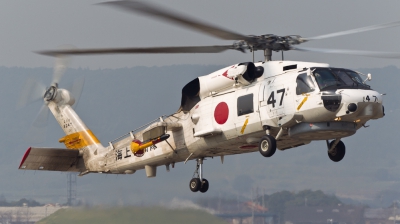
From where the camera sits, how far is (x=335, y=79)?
20.1 metres

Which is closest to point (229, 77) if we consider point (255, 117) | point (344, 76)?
point (255, 117)

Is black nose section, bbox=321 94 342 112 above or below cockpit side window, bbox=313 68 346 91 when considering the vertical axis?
below

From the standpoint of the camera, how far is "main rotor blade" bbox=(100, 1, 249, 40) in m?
→ 17.4

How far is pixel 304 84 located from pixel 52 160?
9135 mm

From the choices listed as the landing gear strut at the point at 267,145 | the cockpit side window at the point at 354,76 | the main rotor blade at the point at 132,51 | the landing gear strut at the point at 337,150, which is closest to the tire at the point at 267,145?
the landing gear strut at the point at 267,145

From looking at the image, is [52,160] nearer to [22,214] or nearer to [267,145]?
[267,145]

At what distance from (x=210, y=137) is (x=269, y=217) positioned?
1664cm

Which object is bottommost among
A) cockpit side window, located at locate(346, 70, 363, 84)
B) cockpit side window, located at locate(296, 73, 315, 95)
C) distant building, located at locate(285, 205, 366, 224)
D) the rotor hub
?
distant building, located at locate(285, 205, 366, 224)

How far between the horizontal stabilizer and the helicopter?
31 mm

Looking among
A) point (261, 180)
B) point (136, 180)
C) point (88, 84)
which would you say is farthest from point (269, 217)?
point (88, 84)

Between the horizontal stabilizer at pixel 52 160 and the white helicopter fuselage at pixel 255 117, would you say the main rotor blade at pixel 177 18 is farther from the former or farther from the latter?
the horizontal stabilizer at pixel 52 160

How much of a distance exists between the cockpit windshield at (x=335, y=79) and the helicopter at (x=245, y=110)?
0.07ft

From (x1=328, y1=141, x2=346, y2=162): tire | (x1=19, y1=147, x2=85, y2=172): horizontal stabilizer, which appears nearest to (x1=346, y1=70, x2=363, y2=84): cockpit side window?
(x1=328, y1=141, x2=346, y2=162): tire

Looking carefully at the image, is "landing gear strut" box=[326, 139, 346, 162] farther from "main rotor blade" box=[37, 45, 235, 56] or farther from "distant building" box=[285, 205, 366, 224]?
"distant building" box=[285, 205, 366, 224]
